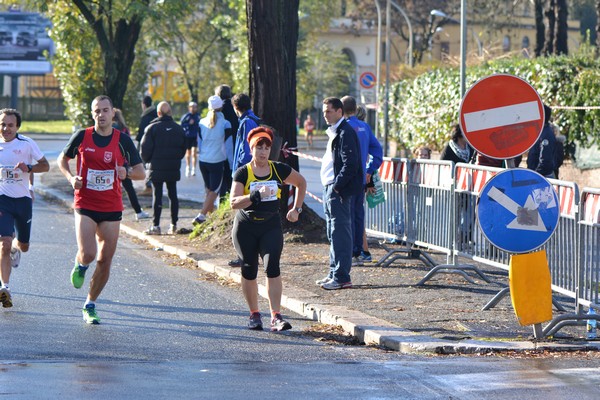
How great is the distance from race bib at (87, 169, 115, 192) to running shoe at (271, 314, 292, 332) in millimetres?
1801

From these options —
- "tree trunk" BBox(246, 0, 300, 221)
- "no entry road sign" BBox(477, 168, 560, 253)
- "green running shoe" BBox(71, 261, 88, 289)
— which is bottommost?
"green running shoe" BBox(71, 261, 88, 289)

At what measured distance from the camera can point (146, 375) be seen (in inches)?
293

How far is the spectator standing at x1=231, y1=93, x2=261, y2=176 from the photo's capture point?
40.6 ft

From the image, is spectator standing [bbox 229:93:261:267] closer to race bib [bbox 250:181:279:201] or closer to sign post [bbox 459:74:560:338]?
race bib [bbox 250:181:279:201]

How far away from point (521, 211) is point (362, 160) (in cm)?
361

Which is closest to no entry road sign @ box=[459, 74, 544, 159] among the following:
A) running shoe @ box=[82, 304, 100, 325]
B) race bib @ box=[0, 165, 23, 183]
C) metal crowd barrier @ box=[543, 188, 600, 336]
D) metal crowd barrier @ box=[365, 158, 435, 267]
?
metal crowd barrier @ box=[543, 188, 600, 336]

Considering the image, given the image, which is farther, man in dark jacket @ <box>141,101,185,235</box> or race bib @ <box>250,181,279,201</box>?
man in dark jacket @ <box>141,101,185,235</box>

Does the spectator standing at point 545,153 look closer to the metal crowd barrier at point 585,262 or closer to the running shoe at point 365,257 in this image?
the running shoe at point 365,257

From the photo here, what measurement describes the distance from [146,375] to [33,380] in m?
0.72

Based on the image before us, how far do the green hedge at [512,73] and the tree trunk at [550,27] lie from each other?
1.92 metres

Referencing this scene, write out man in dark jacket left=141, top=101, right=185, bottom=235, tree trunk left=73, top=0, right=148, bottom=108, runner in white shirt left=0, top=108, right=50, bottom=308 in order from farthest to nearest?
tree trunk left=73, top=0, right=148, bottom=108 → man in dark jacket left=141, top=101, right=185, bottom=235 → runner in white shirt left=0, top=108, right=50, bottom=308

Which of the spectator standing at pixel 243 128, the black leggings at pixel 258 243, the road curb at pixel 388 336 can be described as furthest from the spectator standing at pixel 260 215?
the spectator standing at pixel 243 128

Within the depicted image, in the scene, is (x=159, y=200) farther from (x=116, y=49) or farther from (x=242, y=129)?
(x=116, y=49)

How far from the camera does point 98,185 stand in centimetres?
981
